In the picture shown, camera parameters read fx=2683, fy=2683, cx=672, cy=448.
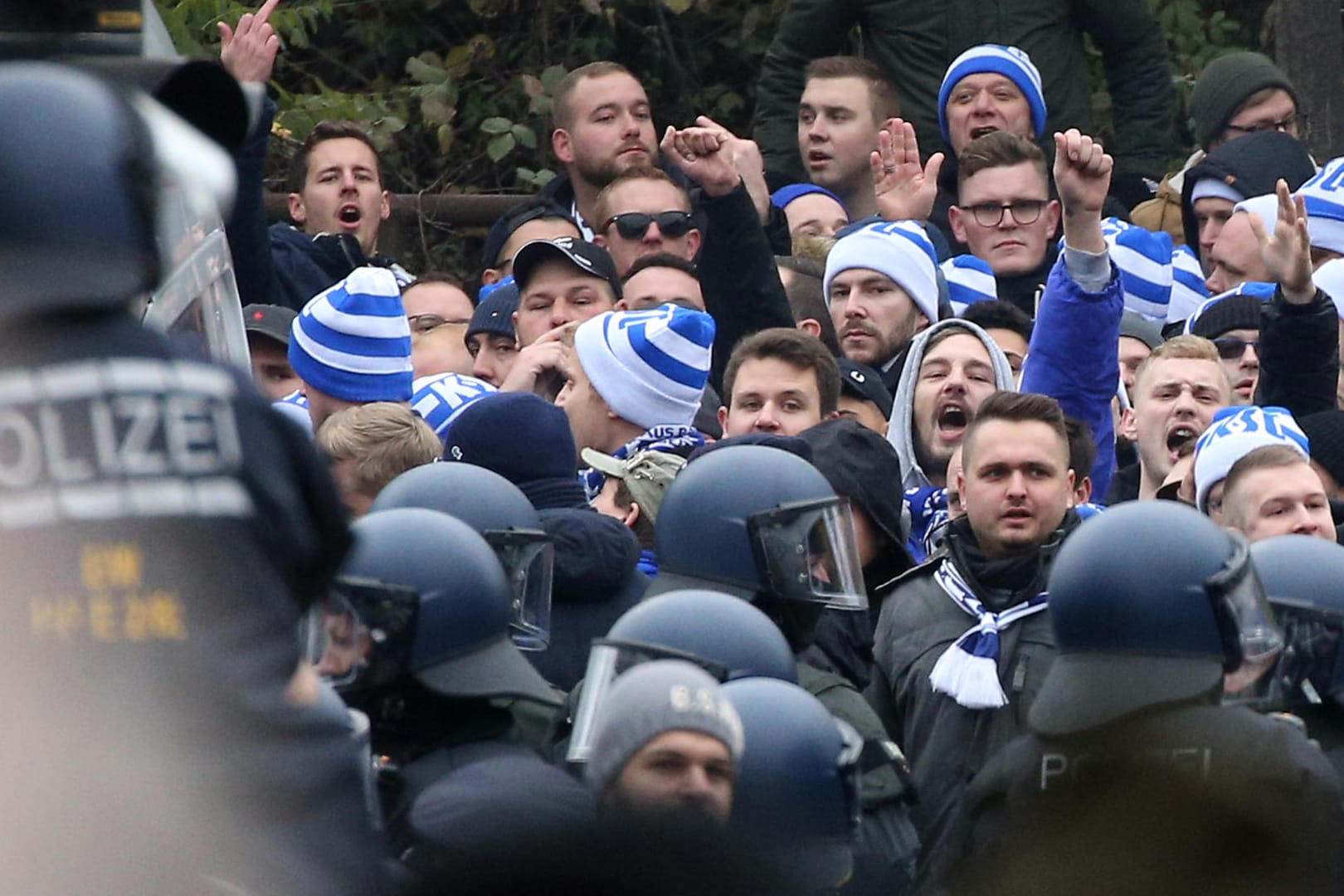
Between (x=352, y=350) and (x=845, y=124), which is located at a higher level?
(x=845, y=124)

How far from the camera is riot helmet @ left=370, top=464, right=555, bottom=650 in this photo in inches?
207

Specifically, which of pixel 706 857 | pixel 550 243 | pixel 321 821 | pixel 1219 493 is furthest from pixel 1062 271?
A: pixel 706 857

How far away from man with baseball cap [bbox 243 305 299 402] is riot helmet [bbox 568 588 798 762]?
116 inches

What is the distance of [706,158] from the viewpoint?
768 cm

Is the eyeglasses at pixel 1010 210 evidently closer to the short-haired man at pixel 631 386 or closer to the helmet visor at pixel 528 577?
the short-haired man at pixel 631 386

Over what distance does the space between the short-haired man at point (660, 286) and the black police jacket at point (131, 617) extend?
4540 mm

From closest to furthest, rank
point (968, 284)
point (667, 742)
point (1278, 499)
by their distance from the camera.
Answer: point (667, 742) → point (1278, 499) → point (968, 284)

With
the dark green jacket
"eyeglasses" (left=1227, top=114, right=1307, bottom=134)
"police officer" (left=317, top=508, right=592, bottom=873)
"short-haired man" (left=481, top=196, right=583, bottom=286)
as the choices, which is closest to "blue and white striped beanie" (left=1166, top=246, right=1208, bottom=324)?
"eyeglasses" (left=1227, top=114, right=1307, bottom=134)

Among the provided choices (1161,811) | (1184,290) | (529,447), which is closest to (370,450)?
(529,447)

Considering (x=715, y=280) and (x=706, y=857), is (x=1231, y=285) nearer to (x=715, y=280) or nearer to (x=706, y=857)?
(x=715, y=280)

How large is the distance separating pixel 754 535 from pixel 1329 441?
7.57ft

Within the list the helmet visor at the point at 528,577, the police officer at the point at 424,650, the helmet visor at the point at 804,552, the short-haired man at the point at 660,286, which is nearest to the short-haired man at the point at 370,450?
the helmet visor at the point at 528,577

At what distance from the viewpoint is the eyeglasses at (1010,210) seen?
28.0 ft

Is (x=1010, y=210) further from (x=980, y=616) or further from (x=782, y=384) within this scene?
(x=980, y=616)
